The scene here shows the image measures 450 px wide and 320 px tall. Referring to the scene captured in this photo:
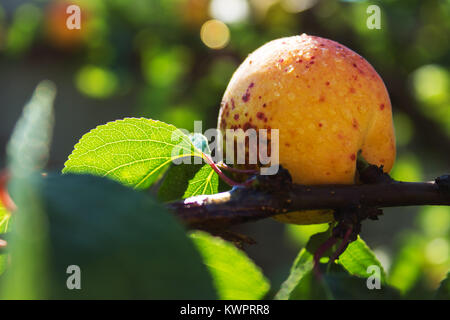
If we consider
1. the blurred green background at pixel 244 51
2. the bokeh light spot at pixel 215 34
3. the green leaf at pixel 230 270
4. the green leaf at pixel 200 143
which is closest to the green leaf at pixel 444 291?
the green leaf at pixel 230 270

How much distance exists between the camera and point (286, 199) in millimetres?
485

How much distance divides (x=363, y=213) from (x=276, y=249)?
121 inches

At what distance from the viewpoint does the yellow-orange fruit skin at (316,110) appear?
1.76ft

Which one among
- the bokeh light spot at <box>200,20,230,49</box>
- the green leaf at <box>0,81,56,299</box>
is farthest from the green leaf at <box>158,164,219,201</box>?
the bokeh light spot at <box>200,20,230,49</box>

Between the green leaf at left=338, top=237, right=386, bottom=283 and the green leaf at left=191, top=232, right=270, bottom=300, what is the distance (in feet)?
0.51

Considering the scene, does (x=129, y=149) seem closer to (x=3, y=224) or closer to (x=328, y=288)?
(x=3, y=224)

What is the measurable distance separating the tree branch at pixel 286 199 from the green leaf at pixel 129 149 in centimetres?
11

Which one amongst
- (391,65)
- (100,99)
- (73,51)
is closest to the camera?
(391,65)

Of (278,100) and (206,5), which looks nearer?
(278,100)

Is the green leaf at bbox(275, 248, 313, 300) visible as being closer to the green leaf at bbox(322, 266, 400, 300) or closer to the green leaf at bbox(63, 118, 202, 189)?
the green leaf at bbox(322, 266, 400, 300)

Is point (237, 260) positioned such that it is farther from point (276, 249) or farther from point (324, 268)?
point (276, 249)

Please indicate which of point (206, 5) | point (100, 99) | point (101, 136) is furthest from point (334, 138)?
point (100, 99)

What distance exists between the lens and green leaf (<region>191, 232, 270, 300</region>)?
48 centimetres

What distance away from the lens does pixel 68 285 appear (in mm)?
292
